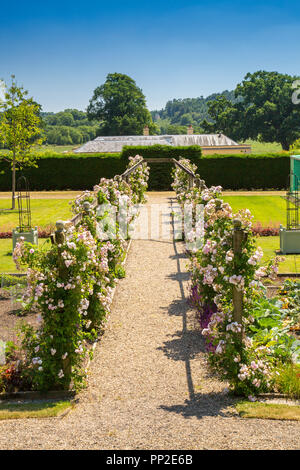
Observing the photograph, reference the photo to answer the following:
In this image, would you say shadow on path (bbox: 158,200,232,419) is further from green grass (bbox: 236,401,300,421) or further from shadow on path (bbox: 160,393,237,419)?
green grass (bbox: 236,401,300,421)

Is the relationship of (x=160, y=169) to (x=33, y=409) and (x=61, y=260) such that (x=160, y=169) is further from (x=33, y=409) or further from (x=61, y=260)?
(x=33, y=409)

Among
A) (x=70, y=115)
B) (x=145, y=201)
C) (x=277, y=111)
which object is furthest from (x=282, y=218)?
(x=70, y=115)

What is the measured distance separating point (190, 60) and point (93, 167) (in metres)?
24.2

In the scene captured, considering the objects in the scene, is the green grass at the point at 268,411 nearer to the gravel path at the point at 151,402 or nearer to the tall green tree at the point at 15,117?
the gravel path at the point at 151,402

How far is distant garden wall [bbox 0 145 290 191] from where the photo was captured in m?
24.9

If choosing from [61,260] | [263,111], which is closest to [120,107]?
[263,111]

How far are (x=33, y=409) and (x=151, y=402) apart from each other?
1.06m

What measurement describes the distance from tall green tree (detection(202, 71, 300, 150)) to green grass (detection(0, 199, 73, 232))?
37.0m

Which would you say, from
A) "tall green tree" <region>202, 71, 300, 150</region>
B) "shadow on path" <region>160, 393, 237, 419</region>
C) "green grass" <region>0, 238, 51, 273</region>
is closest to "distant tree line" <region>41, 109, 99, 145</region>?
"tall green tree" <region>202, 71, 300, 150</region>

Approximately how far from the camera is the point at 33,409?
179 inches

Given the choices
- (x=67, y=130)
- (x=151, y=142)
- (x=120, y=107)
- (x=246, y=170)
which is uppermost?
(x=67, y=130)

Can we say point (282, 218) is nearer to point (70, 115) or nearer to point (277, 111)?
point (277, 111)

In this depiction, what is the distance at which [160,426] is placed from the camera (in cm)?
403

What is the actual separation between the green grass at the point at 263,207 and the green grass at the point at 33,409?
36.0 feet
